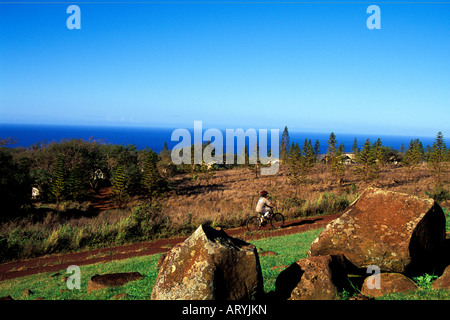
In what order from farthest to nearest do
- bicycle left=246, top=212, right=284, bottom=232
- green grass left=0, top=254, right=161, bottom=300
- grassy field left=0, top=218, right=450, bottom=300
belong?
bicycle left=246, top=212, right=284, bottom=232
green grass left=0, top=254, right=161, bottom=300
grassy field left=0, top=218, right=450, bottom=300

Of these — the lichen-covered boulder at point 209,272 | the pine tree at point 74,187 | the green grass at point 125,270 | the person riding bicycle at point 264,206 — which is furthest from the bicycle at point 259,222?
the pine tree at point 74,187

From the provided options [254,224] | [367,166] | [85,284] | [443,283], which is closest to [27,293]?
[85,284]

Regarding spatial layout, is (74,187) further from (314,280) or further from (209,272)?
(314,280)

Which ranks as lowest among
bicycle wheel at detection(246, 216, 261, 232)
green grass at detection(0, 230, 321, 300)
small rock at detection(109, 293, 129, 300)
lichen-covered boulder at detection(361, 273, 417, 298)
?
bicycle wheel at detection(246, 216, 261, 232)

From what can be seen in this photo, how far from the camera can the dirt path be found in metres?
10.7

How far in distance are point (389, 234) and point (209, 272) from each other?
394cm

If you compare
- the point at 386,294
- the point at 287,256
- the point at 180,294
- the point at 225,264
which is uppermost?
the point at 225,264

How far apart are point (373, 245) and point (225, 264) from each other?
338 cm

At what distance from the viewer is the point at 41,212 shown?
22.4 metres

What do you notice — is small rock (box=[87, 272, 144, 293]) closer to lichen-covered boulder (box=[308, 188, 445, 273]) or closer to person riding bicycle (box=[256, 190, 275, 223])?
lichen-covered boulder (box=[308, 188, 445, 273])

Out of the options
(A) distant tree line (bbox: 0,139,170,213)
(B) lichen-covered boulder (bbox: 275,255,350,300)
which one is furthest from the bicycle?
(A) distant tree line (bbox: 0,139,170,213)

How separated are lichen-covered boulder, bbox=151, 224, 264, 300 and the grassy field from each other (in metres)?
1.64
